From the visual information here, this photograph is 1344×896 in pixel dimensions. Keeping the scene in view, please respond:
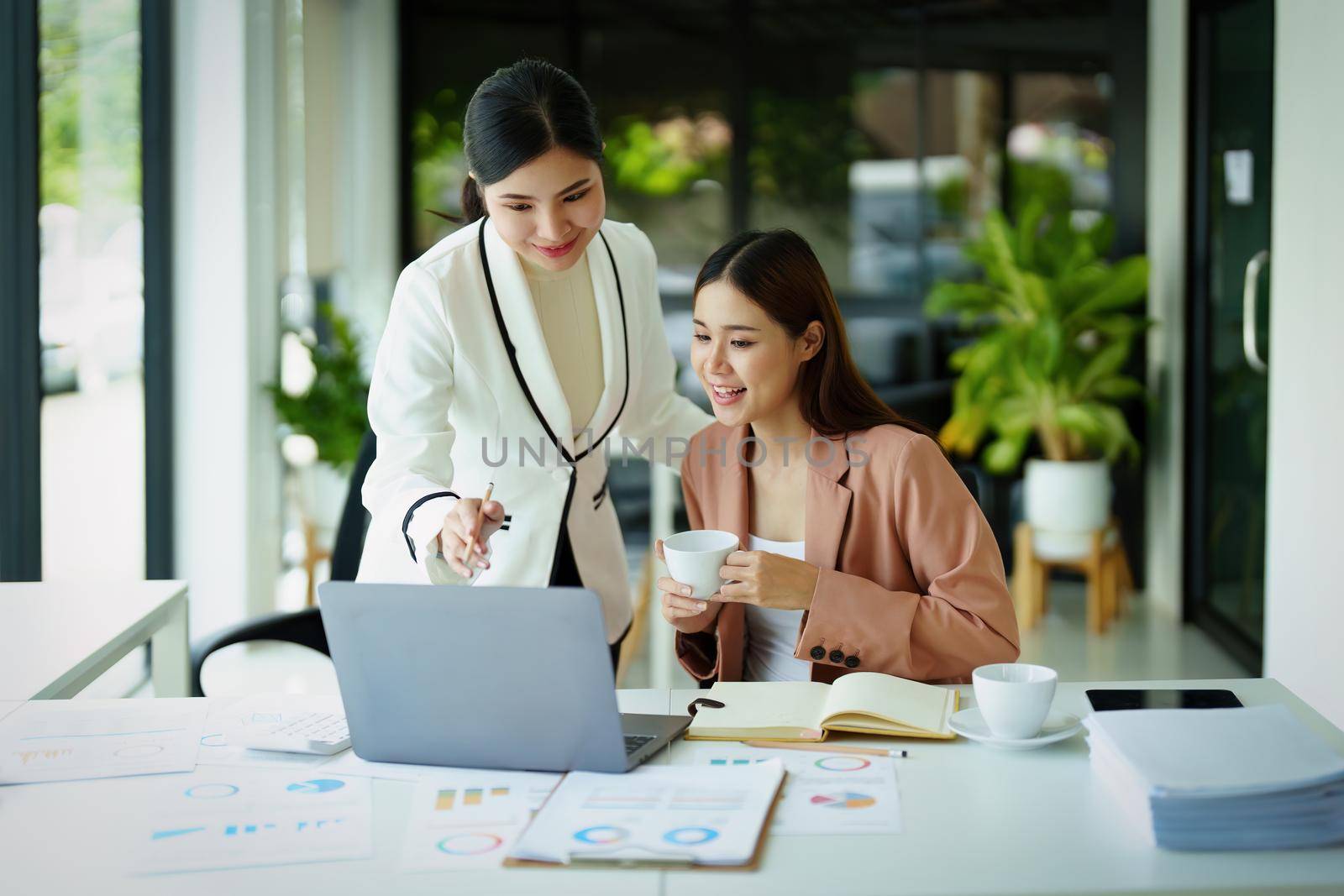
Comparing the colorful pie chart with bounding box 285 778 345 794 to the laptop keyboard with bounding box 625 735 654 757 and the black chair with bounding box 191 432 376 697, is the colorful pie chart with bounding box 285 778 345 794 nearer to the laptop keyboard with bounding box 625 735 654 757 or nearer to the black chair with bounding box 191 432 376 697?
the laptop keyboard with bounding box 625 735 654 757

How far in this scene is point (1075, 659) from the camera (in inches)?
181

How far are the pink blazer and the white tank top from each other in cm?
3

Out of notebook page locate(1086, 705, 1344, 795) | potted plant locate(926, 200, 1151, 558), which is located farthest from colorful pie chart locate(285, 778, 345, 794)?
potted plant locate(926, 200, 1151, 558)

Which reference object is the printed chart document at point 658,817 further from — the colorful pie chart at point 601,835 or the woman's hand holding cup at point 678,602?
the woman's hand holding cup at point 678,602

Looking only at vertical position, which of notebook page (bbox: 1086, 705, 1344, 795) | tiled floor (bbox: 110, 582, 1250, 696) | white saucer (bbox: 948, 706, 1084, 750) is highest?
notebook page (bbox: 1086, 705, 1344, 795)

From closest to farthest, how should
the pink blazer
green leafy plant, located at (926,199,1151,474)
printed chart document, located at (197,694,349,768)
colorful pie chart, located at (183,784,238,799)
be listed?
colorful pie chart, located at (183,784,238,799)
printed chart document, located at (197,694,349,768)
the pink blazer
green leafy plant, located at (926,199,1151,474)

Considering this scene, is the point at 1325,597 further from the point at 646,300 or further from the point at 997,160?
the point at 997,160

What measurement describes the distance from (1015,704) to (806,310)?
0.75 meters

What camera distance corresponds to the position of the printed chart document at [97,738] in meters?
1.50

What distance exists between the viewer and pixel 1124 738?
137 cm

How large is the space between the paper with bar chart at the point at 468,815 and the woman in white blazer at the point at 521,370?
36 centimetres

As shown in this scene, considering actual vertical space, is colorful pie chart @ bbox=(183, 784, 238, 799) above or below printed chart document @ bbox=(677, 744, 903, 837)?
below

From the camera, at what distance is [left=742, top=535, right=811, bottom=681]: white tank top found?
6.68ft

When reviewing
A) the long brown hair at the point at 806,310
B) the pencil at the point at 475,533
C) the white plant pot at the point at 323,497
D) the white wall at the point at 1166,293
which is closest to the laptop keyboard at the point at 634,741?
the pencil at the point at 475,533
